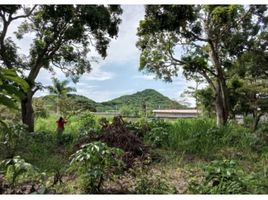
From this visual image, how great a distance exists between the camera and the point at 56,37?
5301mm

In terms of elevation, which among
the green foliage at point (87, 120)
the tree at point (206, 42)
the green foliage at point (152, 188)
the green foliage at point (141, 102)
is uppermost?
the tree at point (206, 42)

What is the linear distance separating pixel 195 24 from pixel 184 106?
136 cm

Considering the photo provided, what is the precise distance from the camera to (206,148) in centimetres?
387

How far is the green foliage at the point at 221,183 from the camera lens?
218 centimetres

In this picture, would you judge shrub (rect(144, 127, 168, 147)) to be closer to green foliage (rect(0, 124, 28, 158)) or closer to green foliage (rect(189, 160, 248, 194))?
green foliage (rect(0, 124, 28, 158))

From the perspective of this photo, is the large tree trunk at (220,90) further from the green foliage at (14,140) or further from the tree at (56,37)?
the green foliage at (14,140)

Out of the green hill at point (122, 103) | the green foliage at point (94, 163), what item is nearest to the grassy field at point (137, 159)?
the green foliage at point (94, 163)

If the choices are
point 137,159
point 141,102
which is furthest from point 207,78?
point 137,159

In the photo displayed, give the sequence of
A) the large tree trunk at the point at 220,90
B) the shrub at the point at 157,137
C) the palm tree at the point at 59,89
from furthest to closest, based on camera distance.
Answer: the large tree trunk at the point at 220,90, the palm tree at the point at 59,89, the shrub at the point at 157,137

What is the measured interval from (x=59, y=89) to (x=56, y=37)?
80 cm

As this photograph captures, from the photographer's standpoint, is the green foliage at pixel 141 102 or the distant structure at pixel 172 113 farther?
the distant structure at pixel 172 113

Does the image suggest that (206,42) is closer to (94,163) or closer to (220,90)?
(220,90)

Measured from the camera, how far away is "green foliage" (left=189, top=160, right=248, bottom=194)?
2.18 m
